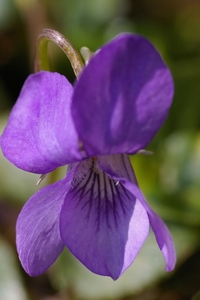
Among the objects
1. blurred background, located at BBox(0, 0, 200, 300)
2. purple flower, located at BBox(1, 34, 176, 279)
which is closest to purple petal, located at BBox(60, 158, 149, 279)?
purple flower, located at BBox(1, 34, 176, 279)

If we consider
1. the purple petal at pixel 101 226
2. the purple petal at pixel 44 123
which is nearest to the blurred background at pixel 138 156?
the purple petal at pixel 101 226

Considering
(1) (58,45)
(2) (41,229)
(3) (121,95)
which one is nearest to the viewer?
(3) (121,95)

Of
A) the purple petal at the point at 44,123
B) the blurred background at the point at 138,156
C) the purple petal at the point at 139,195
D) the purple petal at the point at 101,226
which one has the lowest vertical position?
the blurred background at the point at 138,156

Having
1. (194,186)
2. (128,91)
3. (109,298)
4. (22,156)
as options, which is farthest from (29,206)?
(194,186)

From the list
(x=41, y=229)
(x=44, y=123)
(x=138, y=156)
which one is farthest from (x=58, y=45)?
(x=138, y=156)

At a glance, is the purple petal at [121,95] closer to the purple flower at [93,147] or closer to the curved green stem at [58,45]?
the purple flower at [93,147]

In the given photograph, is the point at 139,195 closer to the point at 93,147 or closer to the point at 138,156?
the point at 93,147
